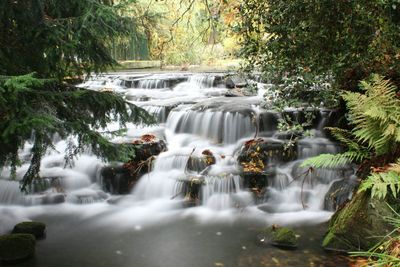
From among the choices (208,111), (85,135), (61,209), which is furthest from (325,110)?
(85,135)

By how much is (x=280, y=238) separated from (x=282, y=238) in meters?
0.03

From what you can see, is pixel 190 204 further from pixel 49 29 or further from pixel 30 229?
pixel 49 29

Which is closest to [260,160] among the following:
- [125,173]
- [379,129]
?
[125,173]

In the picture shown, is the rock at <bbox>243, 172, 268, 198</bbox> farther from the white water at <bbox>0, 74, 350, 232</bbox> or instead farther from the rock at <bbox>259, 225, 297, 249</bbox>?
the rock at <bbox>259, 225, 297, 249</bbox>

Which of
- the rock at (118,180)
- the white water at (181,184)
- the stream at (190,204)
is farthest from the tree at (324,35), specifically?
the rock at (118,180)

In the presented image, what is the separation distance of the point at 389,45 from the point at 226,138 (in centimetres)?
504

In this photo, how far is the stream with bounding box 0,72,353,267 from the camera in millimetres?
5613

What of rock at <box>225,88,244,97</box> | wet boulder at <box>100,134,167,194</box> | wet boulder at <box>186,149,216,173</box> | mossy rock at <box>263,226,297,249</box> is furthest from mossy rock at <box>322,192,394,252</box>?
rock at <box>225,88,244,97</box>

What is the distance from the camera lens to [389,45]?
5348mm

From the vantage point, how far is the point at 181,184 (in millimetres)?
8031

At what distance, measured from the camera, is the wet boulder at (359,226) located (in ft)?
16.1

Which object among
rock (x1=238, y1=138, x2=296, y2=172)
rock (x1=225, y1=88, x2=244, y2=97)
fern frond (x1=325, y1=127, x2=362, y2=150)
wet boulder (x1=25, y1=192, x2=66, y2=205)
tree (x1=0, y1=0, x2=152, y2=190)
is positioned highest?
tree (x1=0, y1=0, x2=152, y2=190)

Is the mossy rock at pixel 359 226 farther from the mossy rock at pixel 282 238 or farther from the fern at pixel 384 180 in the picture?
the fern at pixel 384 180

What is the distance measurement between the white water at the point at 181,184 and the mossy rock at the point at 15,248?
1.33 metres
